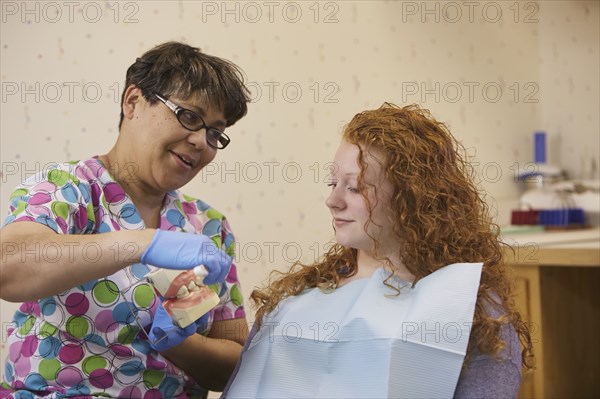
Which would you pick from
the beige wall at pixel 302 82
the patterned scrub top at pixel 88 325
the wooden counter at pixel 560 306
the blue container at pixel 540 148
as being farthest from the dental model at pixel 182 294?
the blue container at pixel 540 148

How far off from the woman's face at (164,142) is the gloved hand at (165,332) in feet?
1.01

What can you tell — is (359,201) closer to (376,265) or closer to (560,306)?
(376,265)

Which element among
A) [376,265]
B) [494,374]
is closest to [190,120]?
[376,265]

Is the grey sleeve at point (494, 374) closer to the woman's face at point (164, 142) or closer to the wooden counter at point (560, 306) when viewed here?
the woman's face at point (164, 142)

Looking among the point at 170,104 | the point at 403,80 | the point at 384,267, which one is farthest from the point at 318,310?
the point at 403,80

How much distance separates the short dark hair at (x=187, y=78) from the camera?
170 cm

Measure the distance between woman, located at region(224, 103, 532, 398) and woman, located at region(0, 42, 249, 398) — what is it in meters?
0.23

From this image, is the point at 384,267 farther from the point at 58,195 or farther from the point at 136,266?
the point at 58,195

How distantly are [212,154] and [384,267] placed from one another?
20.5 inches

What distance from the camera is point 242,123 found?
253 cm

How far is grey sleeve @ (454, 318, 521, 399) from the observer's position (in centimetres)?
130

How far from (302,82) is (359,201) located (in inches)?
46.9

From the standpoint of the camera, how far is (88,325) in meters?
1.62

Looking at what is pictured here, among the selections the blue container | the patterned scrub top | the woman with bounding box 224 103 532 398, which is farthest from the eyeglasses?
the blue container
